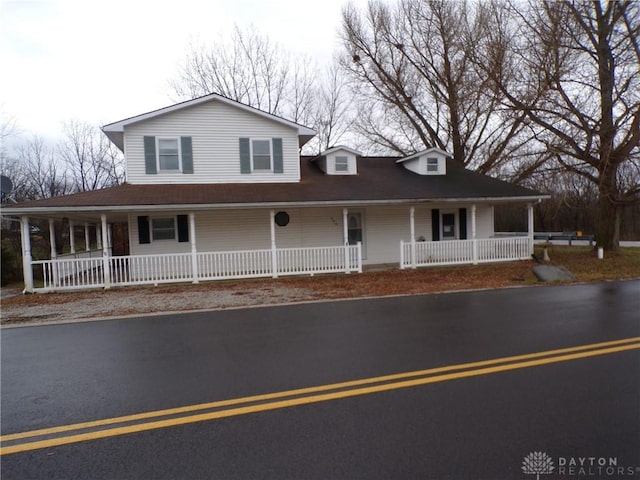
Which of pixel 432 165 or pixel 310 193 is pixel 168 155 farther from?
pixel 432 165

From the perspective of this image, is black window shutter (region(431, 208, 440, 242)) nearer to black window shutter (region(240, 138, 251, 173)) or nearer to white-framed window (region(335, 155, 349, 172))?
white-framed window (region(335, 155, 349, 172))

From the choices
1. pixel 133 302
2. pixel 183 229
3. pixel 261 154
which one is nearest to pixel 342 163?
pixel 261 154

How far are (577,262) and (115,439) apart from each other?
18.2 m

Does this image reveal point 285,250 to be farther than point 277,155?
No

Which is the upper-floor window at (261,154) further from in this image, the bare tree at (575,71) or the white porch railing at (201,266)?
the bare tree at (575,71)

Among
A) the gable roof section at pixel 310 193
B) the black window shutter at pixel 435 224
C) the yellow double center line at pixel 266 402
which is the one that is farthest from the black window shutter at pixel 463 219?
the yellow double center line at pixel 266 402

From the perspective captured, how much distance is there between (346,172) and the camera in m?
18.1

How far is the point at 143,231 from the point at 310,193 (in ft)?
20.5

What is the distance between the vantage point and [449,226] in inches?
721

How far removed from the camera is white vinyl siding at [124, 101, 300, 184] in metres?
14.7

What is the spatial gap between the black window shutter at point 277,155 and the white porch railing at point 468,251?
5.81 meters

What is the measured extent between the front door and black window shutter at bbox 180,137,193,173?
433 inches

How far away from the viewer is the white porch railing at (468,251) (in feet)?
53.2

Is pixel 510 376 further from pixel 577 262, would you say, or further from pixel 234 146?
pixel 577 262
